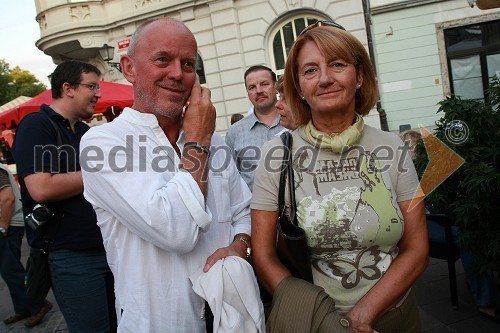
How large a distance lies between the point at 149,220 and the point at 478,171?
2.65 m

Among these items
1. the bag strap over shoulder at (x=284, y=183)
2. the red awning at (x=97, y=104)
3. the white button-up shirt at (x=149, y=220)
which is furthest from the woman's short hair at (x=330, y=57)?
the red awning at (x=97, y=104)

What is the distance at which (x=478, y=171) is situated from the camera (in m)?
3.09

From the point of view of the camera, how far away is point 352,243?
5.60ft

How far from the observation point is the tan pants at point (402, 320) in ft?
5.67

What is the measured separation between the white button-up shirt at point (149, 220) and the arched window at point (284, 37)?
12.7 meters

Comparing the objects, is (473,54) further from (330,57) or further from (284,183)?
(284,183)

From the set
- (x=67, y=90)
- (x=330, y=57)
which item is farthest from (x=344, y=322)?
(x=67, y=90)

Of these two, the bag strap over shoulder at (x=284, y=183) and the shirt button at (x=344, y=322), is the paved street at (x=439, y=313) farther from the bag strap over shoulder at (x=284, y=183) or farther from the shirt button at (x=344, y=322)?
the bag strap over shoulder at (x=284, y=183)

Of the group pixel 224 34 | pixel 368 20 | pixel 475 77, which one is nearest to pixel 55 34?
pixel 224 34

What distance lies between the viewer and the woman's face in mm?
1798

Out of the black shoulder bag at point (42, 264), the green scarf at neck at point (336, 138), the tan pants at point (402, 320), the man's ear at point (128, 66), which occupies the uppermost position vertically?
the man's ear at point (128, 66)

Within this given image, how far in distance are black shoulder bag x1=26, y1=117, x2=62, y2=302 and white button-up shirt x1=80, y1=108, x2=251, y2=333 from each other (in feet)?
3.10

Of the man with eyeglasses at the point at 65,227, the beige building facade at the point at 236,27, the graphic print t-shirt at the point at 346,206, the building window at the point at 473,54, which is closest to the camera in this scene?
the graphic print t-shirt at the point at 346,206

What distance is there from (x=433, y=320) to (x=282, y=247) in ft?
8.49
